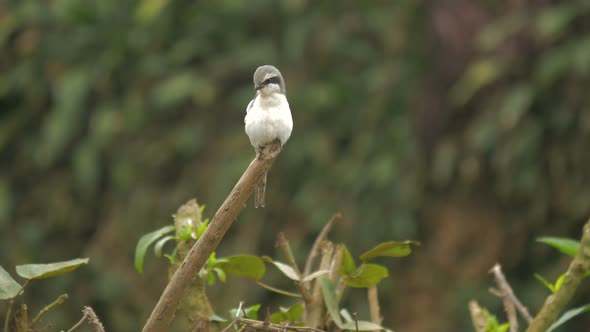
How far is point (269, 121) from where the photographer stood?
2.37 meters

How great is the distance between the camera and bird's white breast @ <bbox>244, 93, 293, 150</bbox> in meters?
2.34

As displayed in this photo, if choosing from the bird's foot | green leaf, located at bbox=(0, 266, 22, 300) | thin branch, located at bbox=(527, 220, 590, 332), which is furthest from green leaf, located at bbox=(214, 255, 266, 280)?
thin branch, located at bbox=(527, 220, 590, 332)

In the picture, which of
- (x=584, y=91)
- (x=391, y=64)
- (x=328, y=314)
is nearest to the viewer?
(x=328, y=314)

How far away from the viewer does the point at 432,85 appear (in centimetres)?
684

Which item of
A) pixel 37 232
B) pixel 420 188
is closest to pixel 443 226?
pixel 420 188

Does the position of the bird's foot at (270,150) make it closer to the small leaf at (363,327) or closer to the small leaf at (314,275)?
the small leaf at (314,275)

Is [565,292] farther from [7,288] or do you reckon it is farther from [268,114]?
[7,288]

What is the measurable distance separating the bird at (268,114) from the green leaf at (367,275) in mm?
435

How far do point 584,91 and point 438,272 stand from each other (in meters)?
1.65

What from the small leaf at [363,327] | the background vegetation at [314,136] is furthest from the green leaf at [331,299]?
the background vegetation at [314,136]

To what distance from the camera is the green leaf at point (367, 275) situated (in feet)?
6.45

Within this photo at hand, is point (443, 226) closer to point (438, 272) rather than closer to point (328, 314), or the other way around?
point (438, 272)

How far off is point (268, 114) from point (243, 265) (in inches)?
19.4

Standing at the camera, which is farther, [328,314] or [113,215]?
[113,215]
